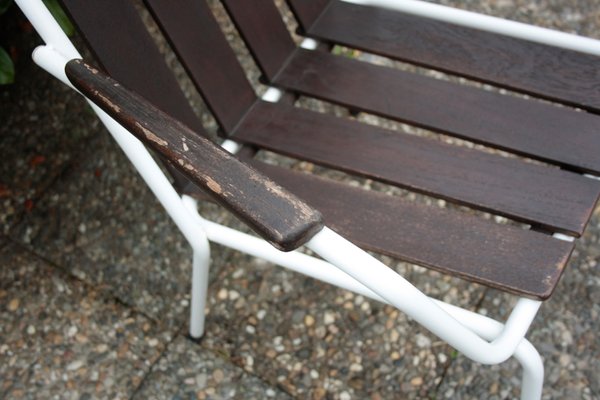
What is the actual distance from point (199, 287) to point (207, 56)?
478 millimetres

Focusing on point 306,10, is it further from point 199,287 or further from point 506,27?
point 199,287

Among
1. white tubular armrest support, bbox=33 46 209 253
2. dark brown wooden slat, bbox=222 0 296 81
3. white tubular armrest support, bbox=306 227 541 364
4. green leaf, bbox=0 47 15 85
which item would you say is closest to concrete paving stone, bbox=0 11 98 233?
green leaf, bbox=0 47 15 85

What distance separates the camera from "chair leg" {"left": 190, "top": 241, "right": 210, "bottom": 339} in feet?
5.11

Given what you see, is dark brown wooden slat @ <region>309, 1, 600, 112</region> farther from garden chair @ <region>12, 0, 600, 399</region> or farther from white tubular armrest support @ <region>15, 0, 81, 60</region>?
white tubular armrest support @ <region>15, 0, 81, 60</region>

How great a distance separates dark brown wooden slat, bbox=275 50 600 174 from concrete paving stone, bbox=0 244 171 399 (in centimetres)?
74

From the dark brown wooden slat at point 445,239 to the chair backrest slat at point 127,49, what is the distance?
272mm

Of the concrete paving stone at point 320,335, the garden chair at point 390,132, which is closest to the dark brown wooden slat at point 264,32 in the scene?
the garden chair at point 390,132

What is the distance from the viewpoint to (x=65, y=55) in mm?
1312

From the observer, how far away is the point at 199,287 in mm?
1724

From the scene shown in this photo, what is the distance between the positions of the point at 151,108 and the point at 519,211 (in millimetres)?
694

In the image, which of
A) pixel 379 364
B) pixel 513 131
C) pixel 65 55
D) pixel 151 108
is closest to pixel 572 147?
pixel 513 131

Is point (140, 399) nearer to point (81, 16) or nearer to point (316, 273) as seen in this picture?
point (316, 273)

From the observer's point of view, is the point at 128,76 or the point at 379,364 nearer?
the point at 128,76

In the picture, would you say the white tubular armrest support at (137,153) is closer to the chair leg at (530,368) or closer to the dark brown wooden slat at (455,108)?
the dark brown wooden slat at (455,108)
